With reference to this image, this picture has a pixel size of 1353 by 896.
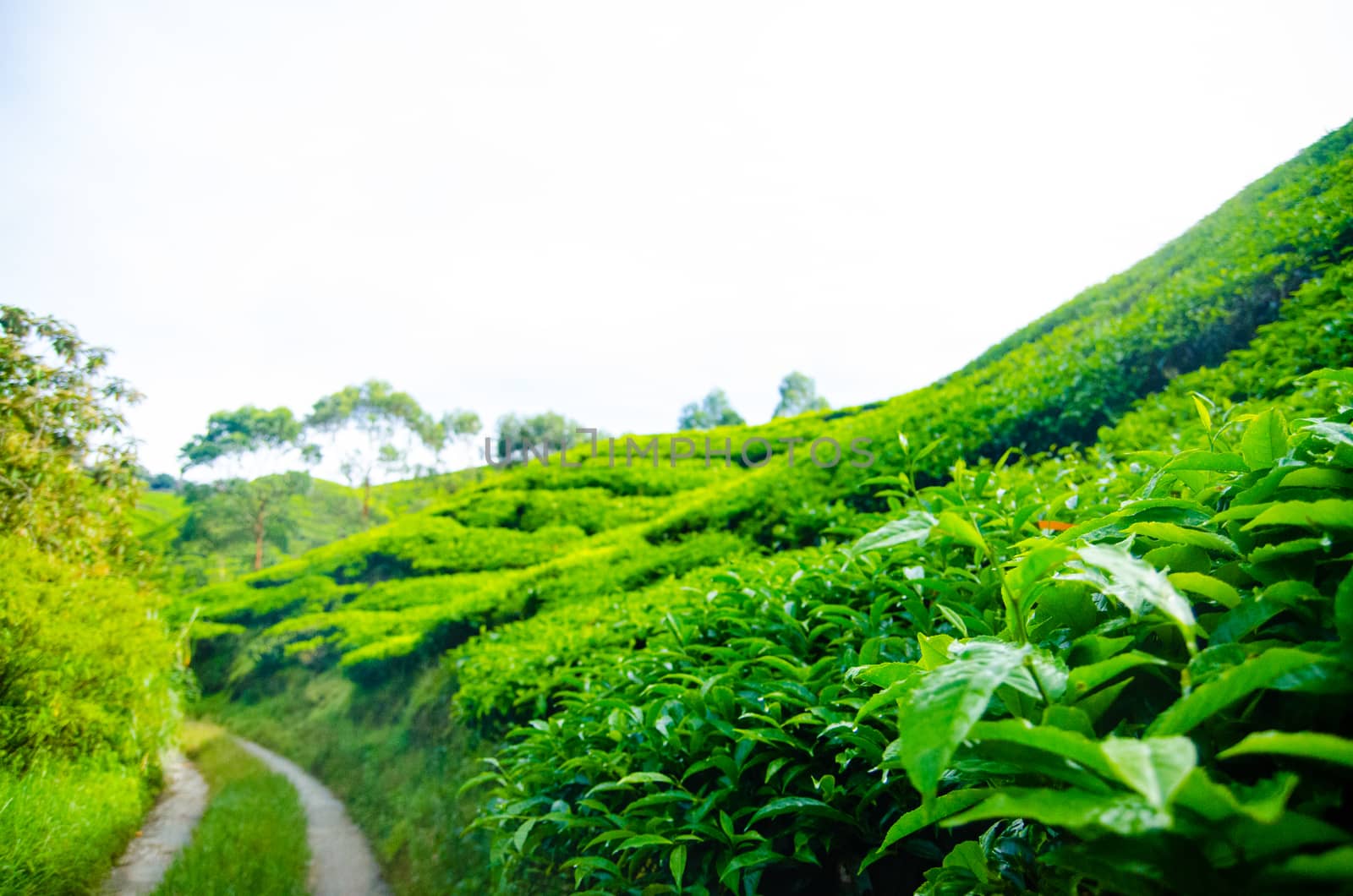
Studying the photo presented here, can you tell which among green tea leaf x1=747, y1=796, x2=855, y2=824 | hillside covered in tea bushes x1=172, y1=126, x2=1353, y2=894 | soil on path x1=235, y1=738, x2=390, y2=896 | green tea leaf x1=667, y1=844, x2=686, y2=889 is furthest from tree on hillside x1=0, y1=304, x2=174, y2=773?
green tea leaf x1=747, y1=796, x2=855, y2=824

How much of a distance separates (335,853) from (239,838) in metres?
0.58

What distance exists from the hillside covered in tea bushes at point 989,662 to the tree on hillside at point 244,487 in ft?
7.85

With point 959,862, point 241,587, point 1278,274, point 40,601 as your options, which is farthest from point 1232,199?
point 241,587

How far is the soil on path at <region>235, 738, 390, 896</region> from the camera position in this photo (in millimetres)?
2766

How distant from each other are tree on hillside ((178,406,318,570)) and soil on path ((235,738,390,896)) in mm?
2690

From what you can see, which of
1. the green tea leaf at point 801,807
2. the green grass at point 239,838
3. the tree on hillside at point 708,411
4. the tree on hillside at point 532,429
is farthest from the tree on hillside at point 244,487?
the tree on hillside at point 708,411

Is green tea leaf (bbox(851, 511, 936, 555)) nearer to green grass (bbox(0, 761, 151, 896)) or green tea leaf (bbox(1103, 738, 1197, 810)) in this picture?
green tea leaf (bbox(1103, 738, 1197, 810))

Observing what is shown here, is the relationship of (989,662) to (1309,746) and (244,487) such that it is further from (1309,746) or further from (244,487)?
(244,487)

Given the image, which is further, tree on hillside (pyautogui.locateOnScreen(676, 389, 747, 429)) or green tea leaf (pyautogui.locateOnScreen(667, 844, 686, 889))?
tree on hillside (pyautogui.locateOnScreen(676, 389, 747, 429))

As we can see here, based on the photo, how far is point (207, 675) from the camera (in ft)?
27.5

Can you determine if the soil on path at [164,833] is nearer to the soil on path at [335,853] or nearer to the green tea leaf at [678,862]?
the soil on path at [335,853]

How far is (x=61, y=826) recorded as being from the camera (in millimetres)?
1843

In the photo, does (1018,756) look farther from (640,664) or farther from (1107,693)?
(640,664)

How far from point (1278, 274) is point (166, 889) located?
6.15 metres
